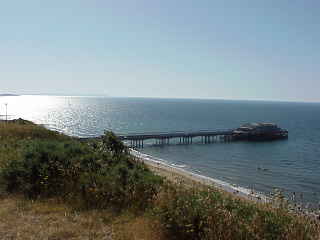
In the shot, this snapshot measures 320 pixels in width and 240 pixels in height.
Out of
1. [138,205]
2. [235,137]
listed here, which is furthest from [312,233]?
[235,137]

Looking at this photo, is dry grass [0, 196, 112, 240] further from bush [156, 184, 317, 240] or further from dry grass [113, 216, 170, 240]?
bush [156, 184, 317, 240]

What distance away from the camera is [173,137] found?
65375mm

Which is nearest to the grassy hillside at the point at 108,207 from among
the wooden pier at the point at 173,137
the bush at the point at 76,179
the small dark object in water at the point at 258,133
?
the bush at the point at 76,179

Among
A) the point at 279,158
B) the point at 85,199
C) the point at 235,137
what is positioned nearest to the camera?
the point at 85,199

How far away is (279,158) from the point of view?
50.2 meters

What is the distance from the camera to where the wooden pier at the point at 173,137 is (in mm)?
60438

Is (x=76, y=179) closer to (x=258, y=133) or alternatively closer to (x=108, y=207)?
(x=108, y=207)

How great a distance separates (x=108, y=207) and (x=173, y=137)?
192 ft

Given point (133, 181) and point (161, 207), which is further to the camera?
point (133, 181)

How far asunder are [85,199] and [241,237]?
152 inches

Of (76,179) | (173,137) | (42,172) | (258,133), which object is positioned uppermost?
(42,172)

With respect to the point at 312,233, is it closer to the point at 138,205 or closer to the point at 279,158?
A: the point at 138,205

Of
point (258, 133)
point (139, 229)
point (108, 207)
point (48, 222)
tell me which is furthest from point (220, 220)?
point (258, 133)

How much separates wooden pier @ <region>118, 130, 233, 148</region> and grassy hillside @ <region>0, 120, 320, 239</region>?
163ft
